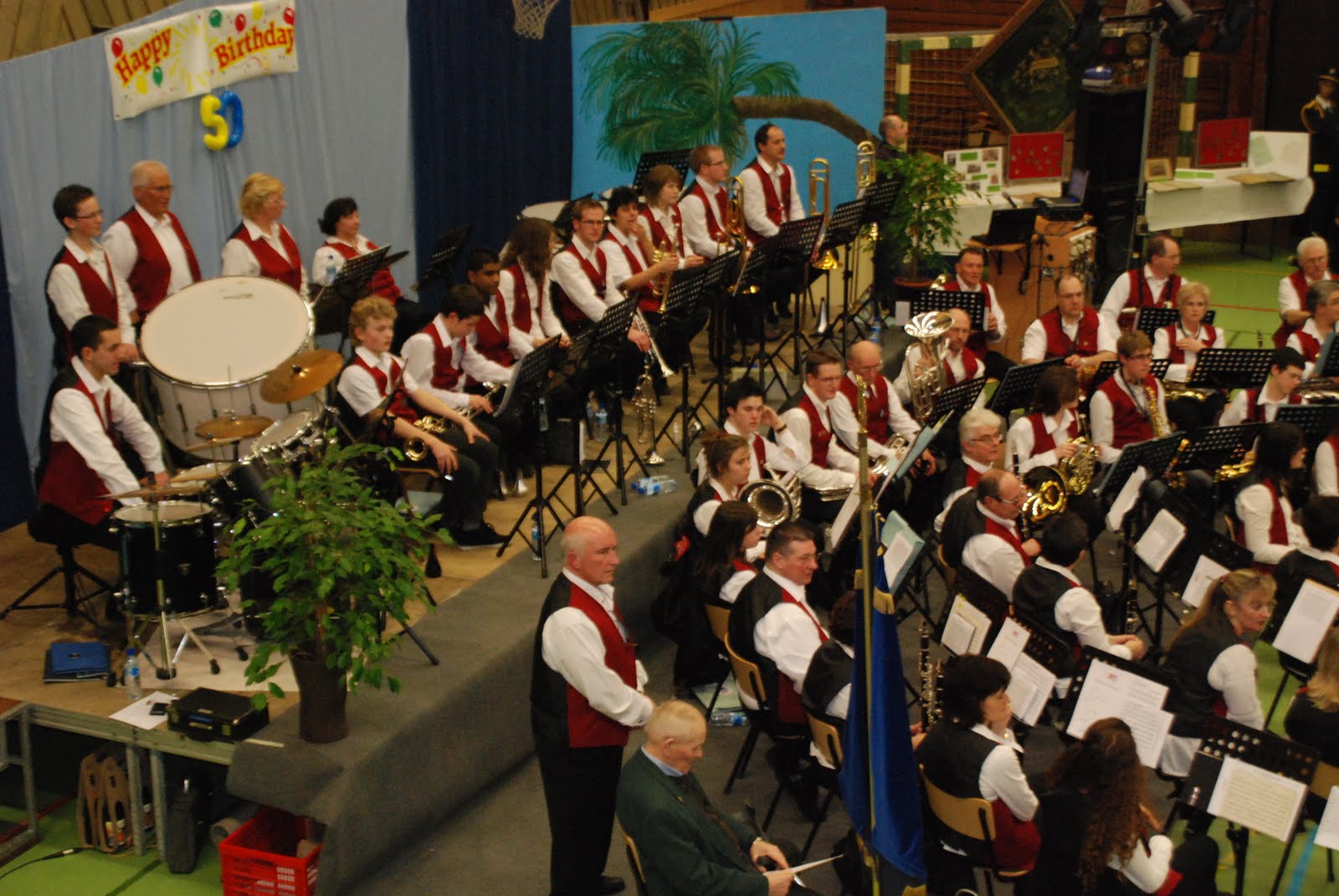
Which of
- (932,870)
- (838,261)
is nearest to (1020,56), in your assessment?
(838,261)

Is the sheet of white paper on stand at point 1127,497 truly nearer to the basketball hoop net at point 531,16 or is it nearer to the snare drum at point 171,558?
the snare drum at point 171,558

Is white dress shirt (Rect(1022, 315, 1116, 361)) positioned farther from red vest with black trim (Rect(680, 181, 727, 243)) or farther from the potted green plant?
the potted green plant

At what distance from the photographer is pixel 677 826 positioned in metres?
4.59

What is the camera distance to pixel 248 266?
27.2ft

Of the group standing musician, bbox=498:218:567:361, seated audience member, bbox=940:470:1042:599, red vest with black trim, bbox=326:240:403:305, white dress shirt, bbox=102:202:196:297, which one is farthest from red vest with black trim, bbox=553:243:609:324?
seated audience member, bbox=940:470:1042:599

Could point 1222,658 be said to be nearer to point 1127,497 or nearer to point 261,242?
point 1127,497

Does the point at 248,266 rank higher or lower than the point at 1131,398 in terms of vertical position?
higher

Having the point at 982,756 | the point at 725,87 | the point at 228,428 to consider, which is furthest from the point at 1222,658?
the point at 725,87

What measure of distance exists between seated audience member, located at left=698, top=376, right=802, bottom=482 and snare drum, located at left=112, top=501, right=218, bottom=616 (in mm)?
2504

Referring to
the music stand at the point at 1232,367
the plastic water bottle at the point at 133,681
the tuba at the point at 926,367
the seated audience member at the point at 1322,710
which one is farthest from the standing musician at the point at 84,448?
the music stand at the point at 1232,367

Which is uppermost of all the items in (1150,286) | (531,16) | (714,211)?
(531,16)

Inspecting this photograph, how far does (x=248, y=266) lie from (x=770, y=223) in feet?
13.3

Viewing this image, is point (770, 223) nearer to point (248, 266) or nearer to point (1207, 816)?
point (248, 266)

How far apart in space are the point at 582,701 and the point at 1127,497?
11.5ft
